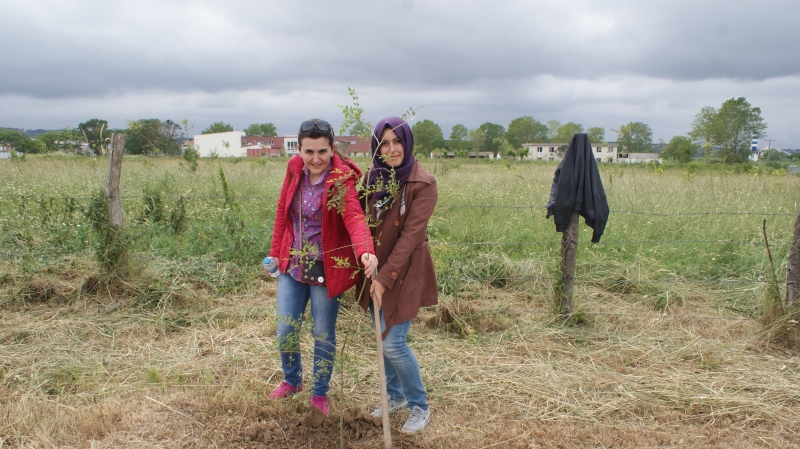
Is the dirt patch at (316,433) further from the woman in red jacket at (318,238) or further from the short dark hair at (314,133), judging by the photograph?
the short dark hair at (314,133)

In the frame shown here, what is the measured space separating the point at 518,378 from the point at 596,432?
65 centimetres

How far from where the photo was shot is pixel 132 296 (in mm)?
4449

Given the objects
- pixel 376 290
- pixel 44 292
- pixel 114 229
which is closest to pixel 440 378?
pixel 376 290

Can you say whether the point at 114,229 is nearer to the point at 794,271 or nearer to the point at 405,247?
the point at 405,247

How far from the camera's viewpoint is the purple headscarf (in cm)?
235

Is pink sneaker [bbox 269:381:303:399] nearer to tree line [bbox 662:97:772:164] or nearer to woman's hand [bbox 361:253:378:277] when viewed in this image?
woman's hand [bbox 361:253:378:277]

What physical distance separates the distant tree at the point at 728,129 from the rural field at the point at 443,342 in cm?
811

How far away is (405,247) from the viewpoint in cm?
240

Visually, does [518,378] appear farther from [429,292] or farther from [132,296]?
[132,296]

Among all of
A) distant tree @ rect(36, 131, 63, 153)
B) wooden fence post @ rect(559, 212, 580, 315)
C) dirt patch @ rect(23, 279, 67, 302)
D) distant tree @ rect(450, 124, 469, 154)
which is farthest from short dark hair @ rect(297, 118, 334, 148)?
distant tree @ rect(450, 124, 469, 154)

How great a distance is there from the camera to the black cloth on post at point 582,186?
12.6 ft

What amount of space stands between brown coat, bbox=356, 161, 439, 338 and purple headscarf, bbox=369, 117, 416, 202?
0.05m

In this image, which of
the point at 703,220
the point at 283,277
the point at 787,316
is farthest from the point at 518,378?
the point at 703,220

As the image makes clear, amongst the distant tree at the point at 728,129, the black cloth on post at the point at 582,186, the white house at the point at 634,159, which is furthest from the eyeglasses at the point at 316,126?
the white house at the point at 634,159
